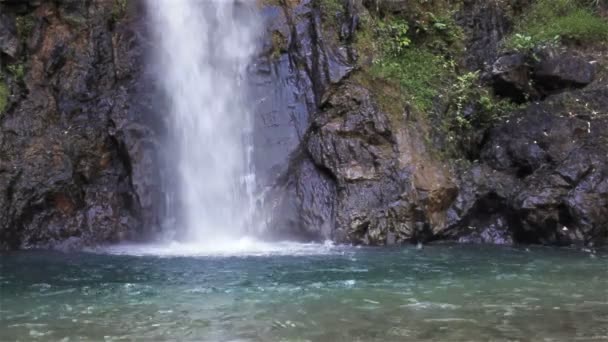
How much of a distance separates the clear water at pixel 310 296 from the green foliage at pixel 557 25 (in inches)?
229

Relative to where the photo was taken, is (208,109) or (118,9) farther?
(118,9)

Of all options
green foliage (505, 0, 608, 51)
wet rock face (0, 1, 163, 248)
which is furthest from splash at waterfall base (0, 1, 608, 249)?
green foliage (505, 0, 608, 51)

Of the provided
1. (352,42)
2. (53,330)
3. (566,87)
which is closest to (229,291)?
(53,330)

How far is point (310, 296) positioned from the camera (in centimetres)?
806

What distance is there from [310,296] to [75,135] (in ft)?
28.4

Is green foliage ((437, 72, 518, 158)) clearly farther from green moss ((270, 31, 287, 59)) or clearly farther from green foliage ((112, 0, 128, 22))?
green foliage ((112, 0, 128, 22))

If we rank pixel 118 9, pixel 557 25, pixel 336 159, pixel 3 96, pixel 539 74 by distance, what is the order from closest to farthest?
1. pixel 336 159
2. pixel 3 96
3. pixel 539 74
4. pixel 557 25
5. pixel 118 9

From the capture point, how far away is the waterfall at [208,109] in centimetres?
1442

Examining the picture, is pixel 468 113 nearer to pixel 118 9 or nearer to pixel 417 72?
pixel 417 72

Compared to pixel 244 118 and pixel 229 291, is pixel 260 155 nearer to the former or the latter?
pixel 244 118

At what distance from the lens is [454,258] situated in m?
11.2

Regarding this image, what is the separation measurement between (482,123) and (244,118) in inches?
212

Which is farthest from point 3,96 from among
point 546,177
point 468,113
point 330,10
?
point 546,177

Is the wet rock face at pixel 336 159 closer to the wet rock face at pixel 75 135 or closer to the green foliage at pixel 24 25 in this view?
the wet rock face at pixel 75 135
